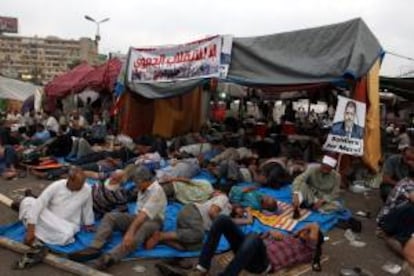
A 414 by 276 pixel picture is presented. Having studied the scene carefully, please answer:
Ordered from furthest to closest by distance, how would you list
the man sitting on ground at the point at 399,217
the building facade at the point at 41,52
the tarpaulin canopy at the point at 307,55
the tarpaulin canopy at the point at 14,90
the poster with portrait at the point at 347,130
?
the building facade at the point at 41,52 < the tarpaulin canopy at the point at 14,90 < the tarpaulin canopy at the point at 307,55 < the poster with portrait at the point at 347,130 < the man sitting on ground at the point at 399,217

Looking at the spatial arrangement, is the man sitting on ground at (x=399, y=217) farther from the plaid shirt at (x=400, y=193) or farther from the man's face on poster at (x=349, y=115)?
the man's face on poster at (x=349, y=115)

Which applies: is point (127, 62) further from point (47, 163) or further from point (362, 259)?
point (362, 259)

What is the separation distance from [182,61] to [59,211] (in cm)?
702

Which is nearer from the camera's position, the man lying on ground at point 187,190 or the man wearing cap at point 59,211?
the man wearing cap at point 59,211

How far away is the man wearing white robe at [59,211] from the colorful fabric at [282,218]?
275cm

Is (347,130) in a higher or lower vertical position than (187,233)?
higher

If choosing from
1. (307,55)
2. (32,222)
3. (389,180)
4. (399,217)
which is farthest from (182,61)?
(399,217)

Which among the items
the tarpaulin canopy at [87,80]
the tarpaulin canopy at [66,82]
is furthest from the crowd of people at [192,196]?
the tarpaulin canopy at [66,82]

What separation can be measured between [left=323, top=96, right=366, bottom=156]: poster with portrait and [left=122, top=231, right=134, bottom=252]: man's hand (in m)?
4.46

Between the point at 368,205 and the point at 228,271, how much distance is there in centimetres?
521

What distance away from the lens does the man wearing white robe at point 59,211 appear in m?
5.97

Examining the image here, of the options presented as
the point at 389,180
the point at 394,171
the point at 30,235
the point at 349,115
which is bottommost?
the point at 30,235

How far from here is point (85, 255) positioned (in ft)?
18.3

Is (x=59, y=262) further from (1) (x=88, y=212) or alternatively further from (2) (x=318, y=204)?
(2) (x=318, y=204)
